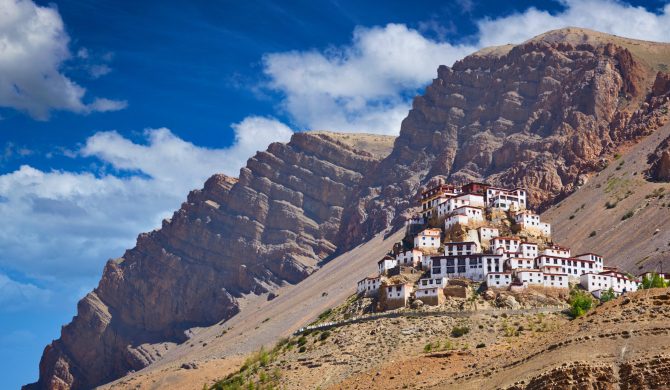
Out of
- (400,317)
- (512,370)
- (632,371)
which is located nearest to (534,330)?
(400,317)

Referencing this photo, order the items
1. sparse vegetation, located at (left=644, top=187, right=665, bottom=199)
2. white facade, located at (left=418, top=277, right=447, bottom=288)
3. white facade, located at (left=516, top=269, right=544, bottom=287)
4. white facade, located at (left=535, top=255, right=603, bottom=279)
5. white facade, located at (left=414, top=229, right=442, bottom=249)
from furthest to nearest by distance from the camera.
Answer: sparse vegetation, located at (left=644, top=187, right=665, bottom=199)
white facade, located at (left=414, top=229, right=442, bottom=249)
white facade, located at (left=535, top=255, right=603, bottom=279)
white facade, located at (left=418, top=277, right=447, bottom=288)
white facade, located at (left=516, top=269, right=544, bottom=287)

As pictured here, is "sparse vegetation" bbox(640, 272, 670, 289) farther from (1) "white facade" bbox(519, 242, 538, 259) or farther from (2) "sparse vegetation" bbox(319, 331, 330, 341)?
(2) "sparse vegetation" bbox(319, 331, 330, 341)

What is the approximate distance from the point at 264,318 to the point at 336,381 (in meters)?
94.3

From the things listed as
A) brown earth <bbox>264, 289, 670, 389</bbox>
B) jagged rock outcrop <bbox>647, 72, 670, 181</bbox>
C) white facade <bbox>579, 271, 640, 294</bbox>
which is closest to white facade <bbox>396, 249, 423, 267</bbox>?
brown earth <bbox>264, 289, 670, 389</bbox>

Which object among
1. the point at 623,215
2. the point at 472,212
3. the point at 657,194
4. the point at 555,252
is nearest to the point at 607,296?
the point at 555,252

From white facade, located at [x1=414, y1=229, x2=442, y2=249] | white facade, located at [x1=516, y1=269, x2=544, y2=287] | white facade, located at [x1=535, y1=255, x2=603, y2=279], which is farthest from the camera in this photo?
white facade, located at [x1=414, y1=229, x2=442, y2=249]

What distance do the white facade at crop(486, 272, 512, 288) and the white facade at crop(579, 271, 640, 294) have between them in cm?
900

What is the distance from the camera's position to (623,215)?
154 m

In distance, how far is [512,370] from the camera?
6594 cm

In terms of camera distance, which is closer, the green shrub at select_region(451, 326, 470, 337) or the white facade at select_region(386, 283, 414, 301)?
the green shrub at select_region(451, 326, 470, 337)

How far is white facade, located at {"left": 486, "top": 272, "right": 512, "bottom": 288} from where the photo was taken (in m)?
110

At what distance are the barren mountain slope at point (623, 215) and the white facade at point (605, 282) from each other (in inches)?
583

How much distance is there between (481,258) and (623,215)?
157 ft

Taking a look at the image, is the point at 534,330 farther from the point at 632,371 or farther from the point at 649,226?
the point at 649,226
